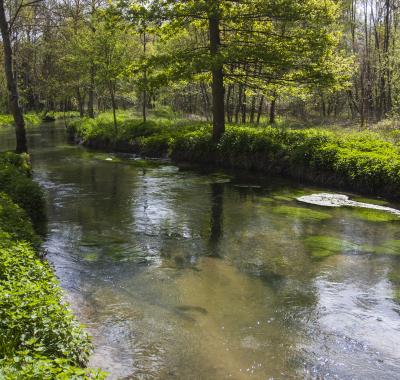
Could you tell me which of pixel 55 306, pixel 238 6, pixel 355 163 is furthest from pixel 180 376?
pixel 238 6

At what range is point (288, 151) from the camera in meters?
17.9

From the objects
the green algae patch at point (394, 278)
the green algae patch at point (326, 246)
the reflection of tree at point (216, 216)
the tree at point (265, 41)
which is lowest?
the green algae patch at point (394, 278)

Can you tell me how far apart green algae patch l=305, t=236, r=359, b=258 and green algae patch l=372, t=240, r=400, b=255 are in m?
0.47

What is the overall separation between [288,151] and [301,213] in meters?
5.80

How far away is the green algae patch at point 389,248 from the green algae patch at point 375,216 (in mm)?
1622

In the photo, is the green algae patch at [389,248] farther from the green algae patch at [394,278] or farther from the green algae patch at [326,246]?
the green algae patch at [394,278]

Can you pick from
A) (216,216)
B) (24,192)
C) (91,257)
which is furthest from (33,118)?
(91,257)

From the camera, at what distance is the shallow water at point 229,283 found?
582 cm

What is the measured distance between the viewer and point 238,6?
64.0 ft

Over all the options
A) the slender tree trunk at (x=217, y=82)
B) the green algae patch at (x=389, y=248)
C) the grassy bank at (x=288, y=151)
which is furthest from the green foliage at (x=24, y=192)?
the slender tree trunk at (x=217, y=82)

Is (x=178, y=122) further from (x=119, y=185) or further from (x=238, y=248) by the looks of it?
(x=238, y=248)

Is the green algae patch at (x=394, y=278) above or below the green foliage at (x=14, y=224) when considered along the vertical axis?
below

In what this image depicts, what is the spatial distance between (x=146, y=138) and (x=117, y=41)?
6.11 m

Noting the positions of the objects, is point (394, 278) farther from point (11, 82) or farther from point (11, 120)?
point (11, 120)
